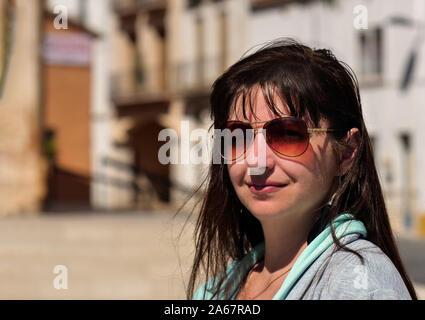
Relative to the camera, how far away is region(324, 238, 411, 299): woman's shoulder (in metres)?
1.62

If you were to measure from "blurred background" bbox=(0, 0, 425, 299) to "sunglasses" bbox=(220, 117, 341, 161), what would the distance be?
31cm

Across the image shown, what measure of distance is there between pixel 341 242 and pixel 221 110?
481mm

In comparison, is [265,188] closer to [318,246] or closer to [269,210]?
[269,210]

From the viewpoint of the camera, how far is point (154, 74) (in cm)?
3088

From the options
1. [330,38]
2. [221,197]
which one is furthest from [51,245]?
[330,38]

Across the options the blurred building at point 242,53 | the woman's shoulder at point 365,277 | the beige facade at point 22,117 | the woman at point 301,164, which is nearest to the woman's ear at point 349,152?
the woman at point 301,164

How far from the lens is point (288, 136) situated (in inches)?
72.2

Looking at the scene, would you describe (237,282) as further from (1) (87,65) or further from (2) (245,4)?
(1) (87,65)

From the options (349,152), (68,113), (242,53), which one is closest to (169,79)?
(68,113)

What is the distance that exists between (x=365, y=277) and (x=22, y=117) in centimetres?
1437

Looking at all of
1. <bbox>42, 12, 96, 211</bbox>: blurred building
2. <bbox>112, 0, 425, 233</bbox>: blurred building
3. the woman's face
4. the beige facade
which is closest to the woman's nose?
the woman's face

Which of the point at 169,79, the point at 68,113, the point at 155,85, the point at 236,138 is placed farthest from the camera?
the point at 68,113

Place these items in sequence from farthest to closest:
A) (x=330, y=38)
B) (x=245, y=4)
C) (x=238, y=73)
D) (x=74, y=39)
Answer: (x=74, y=39) < (x=245, y=4) < (x=330, y=38) < (x=238, y=73)

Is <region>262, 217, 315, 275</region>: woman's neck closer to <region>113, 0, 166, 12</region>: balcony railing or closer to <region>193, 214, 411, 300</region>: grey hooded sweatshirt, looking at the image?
<region>193, 214, 411, 300</region>: grey hooded sweatshirt
